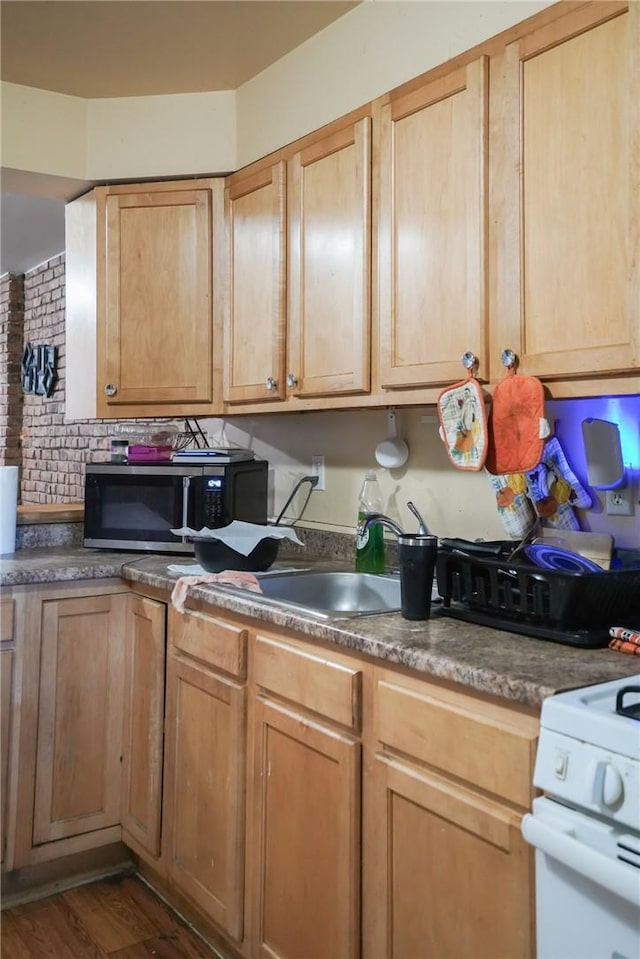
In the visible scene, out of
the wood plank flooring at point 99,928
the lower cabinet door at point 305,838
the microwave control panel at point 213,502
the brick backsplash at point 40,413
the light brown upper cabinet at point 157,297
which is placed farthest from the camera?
the brick backsplash at point 40,413

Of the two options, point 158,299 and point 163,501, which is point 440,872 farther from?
point 158,299

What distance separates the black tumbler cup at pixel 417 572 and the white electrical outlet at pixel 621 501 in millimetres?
427

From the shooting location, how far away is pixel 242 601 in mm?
1820

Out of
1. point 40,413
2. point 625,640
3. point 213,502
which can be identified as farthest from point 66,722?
point 40,413

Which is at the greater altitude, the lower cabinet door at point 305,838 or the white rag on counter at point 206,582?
the white rag on counter at point 206,582

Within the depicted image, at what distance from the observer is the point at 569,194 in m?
1.51

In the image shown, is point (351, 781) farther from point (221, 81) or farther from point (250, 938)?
point (221, 81)

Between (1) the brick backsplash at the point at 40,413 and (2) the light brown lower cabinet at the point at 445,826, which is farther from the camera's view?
(1) the brick backsplash at the point at 40,413

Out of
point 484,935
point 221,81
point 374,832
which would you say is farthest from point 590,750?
point 221,81

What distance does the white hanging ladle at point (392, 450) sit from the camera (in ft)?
7.52

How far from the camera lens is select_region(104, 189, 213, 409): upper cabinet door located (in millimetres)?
2566

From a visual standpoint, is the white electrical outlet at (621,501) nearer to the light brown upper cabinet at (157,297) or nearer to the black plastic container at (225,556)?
the black plastic container at (225,556)

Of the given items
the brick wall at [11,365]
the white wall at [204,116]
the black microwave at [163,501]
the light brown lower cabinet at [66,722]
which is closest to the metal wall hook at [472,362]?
the white wall at [204,116]

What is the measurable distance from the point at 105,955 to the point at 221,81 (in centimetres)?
254
